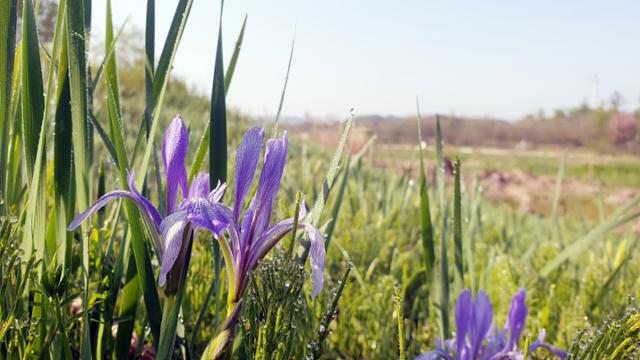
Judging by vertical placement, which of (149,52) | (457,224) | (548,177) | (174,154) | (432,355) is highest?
(149,52)

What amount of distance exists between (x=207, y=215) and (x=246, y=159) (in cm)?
9

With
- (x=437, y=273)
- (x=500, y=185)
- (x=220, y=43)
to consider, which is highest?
(x=220, y=43)

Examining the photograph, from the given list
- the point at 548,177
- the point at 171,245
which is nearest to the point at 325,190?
the point at 171,245

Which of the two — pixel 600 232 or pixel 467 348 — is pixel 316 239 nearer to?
pixel 467 348

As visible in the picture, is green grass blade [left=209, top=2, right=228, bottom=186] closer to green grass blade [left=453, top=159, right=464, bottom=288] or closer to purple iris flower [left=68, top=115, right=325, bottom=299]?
purple iris flower [left=68, top=115, right=325, bottom=299]

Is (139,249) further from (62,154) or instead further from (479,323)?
(479,323)

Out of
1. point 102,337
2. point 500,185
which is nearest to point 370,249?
point 102,337

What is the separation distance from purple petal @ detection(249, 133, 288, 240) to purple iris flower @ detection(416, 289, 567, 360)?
0.27m

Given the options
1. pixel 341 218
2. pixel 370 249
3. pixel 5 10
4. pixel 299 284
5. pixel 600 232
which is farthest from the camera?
pixel 341 218

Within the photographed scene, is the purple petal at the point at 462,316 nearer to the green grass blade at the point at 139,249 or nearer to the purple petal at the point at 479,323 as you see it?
the purple petal at the point at 479,323

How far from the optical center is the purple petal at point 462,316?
0.72 metres

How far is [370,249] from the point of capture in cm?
169

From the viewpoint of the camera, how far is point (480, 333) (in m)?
0.74

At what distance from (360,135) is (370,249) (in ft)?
3.67
